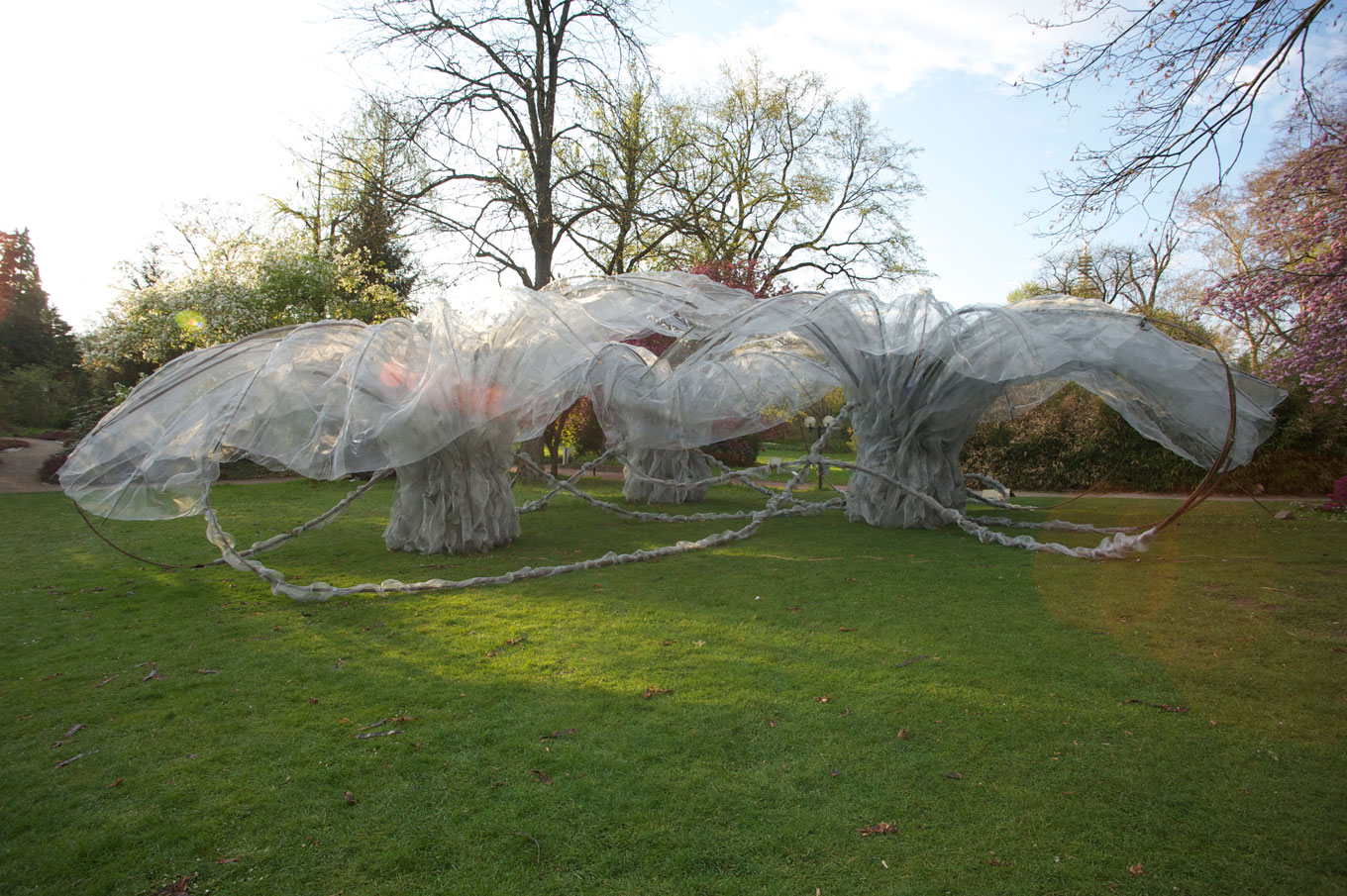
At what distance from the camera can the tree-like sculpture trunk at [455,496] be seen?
7.34 m

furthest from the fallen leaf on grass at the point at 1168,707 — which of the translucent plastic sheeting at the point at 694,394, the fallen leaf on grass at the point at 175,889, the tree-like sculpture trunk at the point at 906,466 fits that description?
the tree-like sculpture trunk at the point at 906,466

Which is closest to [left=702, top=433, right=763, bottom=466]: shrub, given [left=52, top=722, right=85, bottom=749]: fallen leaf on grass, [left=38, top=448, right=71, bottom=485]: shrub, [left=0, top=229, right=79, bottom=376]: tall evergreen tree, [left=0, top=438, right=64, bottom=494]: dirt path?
[left=38, top=448, right=71, bottom=485]: shrub

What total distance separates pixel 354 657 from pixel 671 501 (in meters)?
7.35

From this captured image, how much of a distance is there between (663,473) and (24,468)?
14689mm

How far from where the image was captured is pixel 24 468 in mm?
14938

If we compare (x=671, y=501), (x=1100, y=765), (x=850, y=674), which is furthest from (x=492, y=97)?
(x=1100, y=765)

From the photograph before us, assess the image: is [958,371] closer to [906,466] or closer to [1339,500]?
[906,466]

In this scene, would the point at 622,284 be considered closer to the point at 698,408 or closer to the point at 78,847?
the point at 698,408

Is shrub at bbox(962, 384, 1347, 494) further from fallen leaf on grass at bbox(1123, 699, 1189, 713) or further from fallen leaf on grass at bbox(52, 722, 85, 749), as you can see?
fallen leaf on grass at bbox(52, 722, 85, 749)

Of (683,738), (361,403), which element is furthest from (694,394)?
(683,738)

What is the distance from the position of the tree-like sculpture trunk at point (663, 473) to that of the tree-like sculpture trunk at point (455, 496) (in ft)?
12.4

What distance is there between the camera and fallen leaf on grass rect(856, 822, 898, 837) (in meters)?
2.55

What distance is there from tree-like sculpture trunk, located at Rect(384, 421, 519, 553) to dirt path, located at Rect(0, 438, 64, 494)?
10.6 meters

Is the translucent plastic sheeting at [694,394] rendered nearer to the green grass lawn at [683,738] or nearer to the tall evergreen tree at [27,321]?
the green grass lawn at [683,738]
